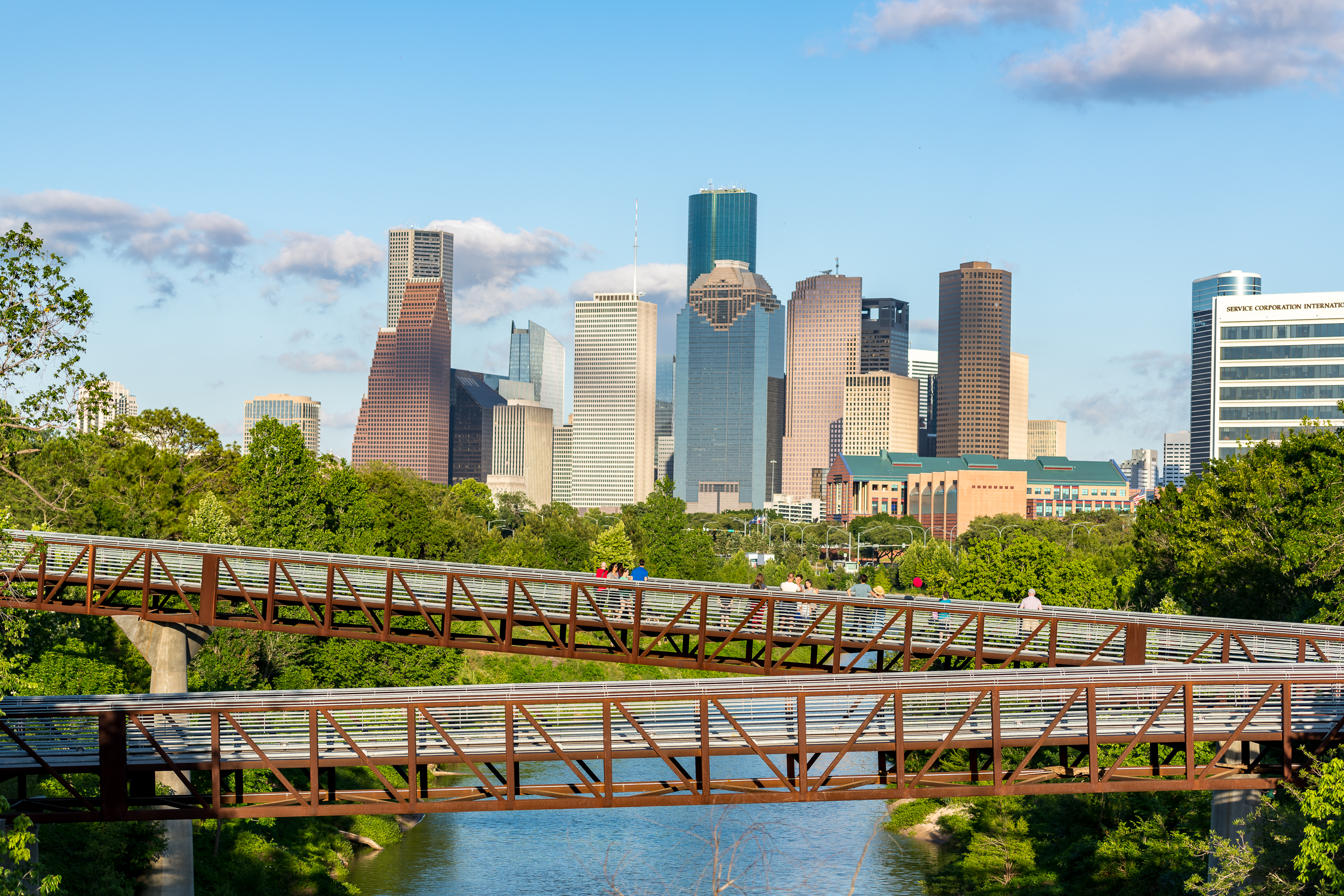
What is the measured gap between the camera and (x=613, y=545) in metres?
118

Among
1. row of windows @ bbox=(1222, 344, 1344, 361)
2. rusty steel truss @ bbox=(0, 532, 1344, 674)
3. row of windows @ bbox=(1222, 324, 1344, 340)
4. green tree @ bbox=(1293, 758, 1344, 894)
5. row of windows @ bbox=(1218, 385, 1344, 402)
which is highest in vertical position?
row of windows @ bbox=(1222, 324, 1344, 340)

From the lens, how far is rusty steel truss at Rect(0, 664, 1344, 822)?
85.3ft

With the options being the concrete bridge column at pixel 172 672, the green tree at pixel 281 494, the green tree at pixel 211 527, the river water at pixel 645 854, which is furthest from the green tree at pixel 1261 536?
the green tree at pixel 281 494

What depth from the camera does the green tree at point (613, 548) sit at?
380 ft

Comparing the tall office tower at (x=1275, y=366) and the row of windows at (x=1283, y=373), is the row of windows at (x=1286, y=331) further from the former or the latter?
the row of windows at (x=1283, y=373)

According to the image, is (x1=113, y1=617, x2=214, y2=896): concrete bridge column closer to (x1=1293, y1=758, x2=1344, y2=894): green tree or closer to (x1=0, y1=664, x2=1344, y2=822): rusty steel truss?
(x1=0, y1=664, x2=1344, y2=822): rusty steel truss

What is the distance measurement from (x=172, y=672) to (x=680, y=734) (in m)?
25.4

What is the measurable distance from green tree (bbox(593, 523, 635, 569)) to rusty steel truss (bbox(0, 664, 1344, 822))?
84475 millimetres

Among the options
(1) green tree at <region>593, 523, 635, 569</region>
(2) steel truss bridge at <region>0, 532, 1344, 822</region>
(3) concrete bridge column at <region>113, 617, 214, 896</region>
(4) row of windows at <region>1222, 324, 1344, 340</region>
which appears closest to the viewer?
(2) steel truss bridge at <region>0, 532, 1344, 822</region>

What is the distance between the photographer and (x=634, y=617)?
39188 millimetres

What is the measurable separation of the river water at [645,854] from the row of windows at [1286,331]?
124 m

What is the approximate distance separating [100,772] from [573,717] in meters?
11.2

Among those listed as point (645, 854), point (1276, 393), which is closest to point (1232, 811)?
point (645, 854)

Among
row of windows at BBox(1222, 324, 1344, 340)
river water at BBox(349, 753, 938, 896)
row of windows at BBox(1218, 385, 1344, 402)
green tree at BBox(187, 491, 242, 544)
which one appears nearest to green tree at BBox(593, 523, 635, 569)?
green tree at BBox(187, 491, 242, 544)
